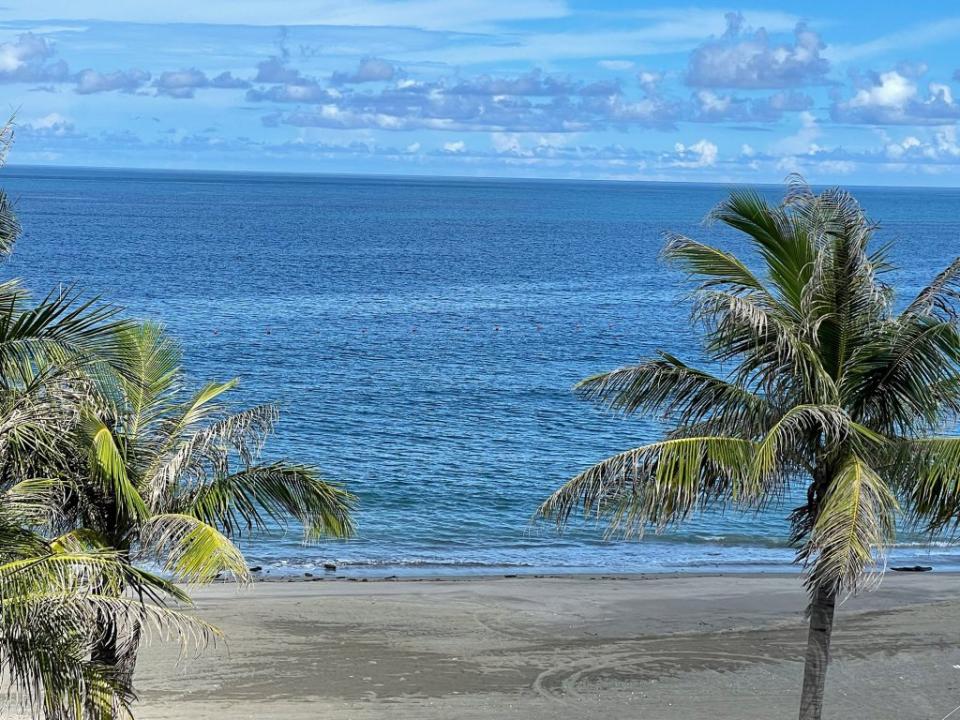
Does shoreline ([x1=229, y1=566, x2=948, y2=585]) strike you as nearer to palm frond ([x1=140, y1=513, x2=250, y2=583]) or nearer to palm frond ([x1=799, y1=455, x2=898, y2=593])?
palm frond ([x1=140, y1=513, x2=250, y2=583])

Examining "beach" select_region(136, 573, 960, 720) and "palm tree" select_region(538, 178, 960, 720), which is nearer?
"palm tree" select_region(538, 178, 960, 720)

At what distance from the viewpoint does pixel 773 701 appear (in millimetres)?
19875

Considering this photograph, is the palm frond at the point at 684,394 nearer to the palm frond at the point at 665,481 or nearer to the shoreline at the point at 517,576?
the palm frond at the point at 665,481

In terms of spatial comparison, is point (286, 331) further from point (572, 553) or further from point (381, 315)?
point (572, 553)

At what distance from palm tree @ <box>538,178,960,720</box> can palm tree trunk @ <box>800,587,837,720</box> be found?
15 mm

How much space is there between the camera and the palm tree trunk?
43.7ft

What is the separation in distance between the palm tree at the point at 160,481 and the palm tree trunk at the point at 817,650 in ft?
18.1

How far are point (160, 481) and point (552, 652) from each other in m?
11.5

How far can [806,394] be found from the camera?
44.0 ft

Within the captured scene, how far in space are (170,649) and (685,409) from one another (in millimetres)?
11890

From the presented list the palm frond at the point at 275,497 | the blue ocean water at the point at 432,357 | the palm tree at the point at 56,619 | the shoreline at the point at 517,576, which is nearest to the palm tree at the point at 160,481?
the palm frond at the point at 275,497

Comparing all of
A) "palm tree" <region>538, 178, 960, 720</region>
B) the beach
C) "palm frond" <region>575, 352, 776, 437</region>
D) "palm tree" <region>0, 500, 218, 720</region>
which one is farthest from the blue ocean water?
"palm tree" <region>538, 178, 960, 720</region>

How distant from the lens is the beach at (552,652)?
19609 millimetres

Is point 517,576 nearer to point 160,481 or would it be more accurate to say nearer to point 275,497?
point 275,497
